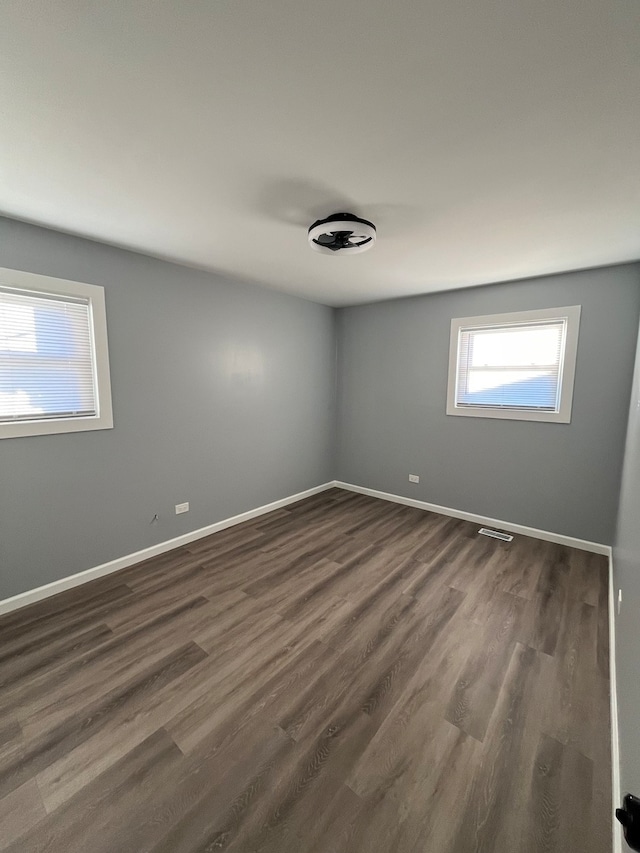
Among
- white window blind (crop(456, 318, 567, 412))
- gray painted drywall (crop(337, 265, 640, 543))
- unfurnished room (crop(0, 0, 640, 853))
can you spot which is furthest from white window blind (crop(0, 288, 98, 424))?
white window blind (crop(456, 318, 567, 412))

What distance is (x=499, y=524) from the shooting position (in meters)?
3.71

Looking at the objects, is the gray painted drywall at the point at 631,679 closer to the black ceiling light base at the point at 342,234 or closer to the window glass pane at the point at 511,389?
the window glass pane at the point at 511,389

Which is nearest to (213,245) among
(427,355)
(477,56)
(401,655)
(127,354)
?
(127,354)

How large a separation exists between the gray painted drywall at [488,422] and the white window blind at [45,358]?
10.4 feet

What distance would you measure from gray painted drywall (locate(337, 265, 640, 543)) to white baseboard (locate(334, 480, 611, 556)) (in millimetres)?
65

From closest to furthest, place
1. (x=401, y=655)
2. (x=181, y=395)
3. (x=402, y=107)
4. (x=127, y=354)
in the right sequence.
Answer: (x=402, y=107), (x=401, y=655), (x=127, y=354), (x=181, y=395)

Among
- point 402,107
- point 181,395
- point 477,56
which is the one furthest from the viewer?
point 181,395

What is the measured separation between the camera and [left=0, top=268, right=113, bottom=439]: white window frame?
89.0 inches

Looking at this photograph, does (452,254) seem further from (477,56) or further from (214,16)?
(214,16)

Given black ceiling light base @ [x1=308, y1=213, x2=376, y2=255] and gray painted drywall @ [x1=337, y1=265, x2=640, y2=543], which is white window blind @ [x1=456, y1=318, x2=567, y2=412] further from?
black ceiling light base @ [x1=308, y1=213, x2=376, y2=255]

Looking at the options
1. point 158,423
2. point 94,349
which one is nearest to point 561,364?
point 158,423

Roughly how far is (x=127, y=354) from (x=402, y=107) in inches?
99.4

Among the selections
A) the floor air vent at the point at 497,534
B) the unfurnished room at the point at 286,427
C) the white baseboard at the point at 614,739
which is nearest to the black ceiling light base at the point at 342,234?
the unfurnished room at the point at 286,427

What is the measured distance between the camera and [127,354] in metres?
2.81
